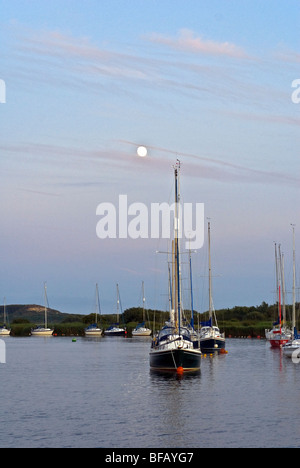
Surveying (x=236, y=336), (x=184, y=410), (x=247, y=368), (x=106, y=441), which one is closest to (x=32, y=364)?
(x=247, y=368)

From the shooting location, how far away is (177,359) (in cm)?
6134

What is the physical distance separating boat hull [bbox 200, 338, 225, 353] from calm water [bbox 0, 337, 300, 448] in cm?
1688

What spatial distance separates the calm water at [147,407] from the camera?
35.2m

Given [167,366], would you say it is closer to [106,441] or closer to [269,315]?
[106,441]

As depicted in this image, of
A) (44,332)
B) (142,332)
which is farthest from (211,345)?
(44,332)

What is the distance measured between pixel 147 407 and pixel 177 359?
51.7 feet

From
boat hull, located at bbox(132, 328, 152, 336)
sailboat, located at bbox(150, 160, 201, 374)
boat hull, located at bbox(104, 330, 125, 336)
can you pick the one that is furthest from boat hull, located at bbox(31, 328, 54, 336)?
sailboat, located at bbox(150, 160, 201, 374)

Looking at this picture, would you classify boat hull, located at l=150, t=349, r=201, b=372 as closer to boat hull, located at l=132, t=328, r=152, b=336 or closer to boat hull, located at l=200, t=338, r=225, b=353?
boat hull, located at l=200, t=338, r=225, b=353

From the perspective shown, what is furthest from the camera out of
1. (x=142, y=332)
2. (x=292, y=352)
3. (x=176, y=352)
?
(x=142, y=332)

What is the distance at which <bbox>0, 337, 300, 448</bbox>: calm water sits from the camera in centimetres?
3525

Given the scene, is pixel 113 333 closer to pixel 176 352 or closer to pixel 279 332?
pixel 279 332

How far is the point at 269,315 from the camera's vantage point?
186 metres

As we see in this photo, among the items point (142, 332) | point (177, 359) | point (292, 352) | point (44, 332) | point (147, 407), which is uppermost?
point (44, 332)

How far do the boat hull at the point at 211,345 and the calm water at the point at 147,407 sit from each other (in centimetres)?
1688
